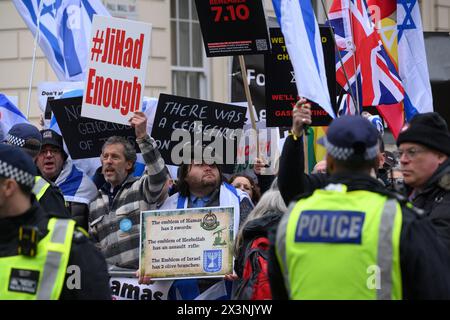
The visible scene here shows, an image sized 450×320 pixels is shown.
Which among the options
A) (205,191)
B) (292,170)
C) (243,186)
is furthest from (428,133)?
(243,186)

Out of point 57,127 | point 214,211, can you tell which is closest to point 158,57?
point 57,127

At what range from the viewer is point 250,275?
18.9 feet

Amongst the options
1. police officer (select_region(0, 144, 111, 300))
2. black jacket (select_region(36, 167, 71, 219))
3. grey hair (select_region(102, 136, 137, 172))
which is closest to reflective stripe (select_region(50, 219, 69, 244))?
police officer (select_region(0, 144, 111, 300))

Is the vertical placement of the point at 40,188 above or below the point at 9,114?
below

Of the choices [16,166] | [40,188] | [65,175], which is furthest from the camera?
[65,175]

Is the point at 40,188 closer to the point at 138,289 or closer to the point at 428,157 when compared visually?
the point at 138,289

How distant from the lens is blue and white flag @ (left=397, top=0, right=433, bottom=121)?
8.49 meters

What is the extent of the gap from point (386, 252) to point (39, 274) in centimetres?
135

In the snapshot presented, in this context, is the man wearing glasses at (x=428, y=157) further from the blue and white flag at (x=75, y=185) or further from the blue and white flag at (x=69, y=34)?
the blue and white flag at (x=69, y=34)

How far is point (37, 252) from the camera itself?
13.7ft

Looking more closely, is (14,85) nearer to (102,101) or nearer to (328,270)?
(102,101)

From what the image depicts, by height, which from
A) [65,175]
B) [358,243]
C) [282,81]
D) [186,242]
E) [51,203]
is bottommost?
[186,242]

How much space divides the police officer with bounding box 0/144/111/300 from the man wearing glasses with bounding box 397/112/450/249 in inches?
65.1

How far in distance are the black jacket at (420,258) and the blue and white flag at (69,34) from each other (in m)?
6.35
